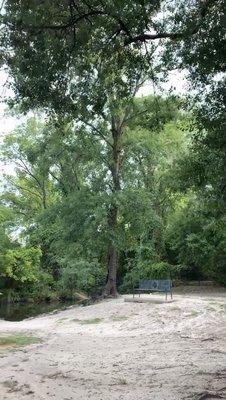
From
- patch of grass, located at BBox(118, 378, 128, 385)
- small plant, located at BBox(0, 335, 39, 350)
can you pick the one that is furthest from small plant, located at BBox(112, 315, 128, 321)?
patch of grass, located at BBox(118, 378, 128, 385)

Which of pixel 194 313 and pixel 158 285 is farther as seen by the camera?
pixel 158 285

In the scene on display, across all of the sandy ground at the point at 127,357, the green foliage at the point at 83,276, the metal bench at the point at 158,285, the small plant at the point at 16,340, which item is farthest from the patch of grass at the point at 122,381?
the green foliage at the point at 83,276

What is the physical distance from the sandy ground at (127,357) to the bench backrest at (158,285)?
3072mm

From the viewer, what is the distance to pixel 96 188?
24.3 metres

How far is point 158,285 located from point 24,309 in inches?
425

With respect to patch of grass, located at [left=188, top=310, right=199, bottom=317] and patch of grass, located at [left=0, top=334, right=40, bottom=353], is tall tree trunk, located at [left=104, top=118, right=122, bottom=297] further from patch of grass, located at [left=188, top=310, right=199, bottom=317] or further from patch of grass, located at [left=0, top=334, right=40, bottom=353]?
patch of grass, located at [left=0, top=334, right=40, bottom=353]

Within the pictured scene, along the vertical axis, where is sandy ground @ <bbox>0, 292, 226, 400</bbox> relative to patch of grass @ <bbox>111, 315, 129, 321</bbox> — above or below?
below

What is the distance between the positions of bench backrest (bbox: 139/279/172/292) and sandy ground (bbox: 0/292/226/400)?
3072 mm

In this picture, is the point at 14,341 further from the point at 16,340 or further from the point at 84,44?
the point at 84,44

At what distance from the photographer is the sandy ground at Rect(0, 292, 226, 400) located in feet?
25.3

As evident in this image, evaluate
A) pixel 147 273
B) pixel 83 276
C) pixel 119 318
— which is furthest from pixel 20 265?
pixel 119 318

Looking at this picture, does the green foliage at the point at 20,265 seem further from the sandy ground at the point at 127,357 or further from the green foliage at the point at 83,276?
the sandy ground at the point at 127,357

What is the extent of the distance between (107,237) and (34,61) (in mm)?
15711

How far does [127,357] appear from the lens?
10.7 metres
